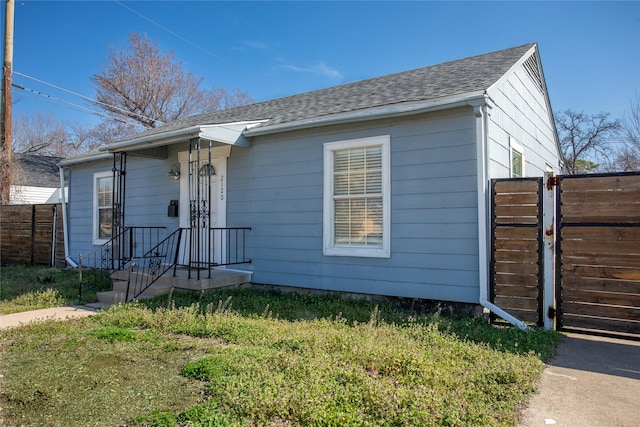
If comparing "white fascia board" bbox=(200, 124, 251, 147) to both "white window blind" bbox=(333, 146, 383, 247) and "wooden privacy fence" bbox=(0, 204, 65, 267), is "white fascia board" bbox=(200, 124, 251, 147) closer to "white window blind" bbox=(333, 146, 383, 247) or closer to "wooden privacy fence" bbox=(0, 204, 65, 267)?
"white window blind" bbox=(333, 146, 383, 247)

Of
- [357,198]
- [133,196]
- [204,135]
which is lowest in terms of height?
[357,198]

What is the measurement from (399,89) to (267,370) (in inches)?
200

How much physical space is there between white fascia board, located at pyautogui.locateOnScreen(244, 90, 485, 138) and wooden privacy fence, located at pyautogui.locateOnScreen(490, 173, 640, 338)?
116 cm

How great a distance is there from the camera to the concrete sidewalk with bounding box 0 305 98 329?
555 centimetres

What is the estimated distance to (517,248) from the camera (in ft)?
16.9

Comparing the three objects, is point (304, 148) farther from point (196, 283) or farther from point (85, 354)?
point (85, 354)

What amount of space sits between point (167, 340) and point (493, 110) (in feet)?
A: 16.9

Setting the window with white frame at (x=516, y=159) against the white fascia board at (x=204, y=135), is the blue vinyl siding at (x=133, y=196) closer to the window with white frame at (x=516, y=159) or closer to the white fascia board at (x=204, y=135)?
the white fascia board at (x=204, y=135)

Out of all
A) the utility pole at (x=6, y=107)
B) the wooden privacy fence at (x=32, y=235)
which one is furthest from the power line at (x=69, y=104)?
the wooden privacy fence at (x=32, y=235)

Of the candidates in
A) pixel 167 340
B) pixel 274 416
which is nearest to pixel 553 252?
pixel 274 416

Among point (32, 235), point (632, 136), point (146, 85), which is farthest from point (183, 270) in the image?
point (146, 85)

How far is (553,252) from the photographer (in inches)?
192

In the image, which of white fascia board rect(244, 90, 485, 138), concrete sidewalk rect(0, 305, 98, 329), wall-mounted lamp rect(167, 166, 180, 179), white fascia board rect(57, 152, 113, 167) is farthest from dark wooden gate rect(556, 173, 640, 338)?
white fascia board rect(57, 152, 113, 167)

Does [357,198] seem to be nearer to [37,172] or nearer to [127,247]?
[127,247]
